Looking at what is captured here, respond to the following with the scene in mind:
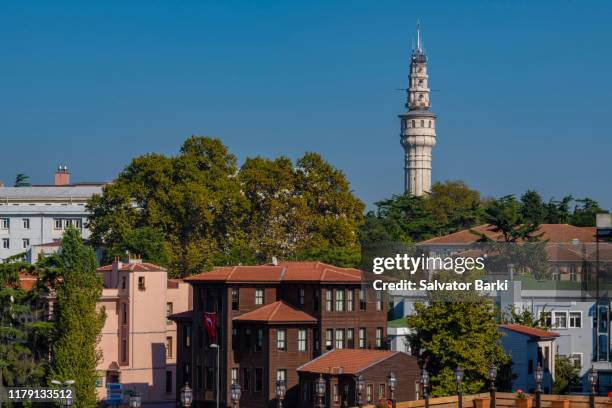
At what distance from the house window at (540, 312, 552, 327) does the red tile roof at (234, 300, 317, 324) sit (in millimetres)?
16195

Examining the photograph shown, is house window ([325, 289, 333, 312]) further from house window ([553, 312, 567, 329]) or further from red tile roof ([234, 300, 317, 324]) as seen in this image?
house window ([553, 312, 567, 329])

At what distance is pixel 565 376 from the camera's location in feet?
324

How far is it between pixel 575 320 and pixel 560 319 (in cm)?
93

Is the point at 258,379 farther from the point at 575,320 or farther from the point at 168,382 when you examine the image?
the point at 575,320

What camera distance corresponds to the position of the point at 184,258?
143750 mm

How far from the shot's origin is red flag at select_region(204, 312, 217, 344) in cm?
9562

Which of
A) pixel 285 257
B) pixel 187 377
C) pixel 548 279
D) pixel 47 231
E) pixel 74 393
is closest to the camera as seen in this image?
pixel 74 393

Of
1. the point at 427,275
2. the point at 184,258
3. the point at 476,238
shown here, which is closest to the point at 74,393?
the point at 427,275

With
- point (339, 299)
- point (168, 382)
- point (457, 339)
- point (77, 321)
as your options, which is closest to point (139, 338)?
point (168, 382)

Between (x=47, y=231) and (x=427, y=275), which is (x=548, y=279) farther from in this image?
(x=47, y=231)

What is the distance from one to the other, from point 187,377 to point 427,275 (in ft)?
47.7

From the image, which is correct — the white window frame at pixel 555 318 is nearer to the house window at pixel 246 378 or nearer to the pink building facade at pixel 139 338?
the house window at pixel 246 378

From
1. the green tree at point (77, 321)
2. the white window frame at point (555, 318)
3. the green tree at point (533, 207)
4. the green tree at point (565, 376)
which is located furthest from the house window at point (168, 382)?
the green tree at point (533, 207)

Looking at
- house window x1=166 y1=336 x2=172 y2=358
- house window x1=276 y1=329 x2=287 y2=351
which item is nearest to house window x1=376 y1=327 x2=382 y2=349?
house window x1=276 y1=329 x2=287 y2=351
